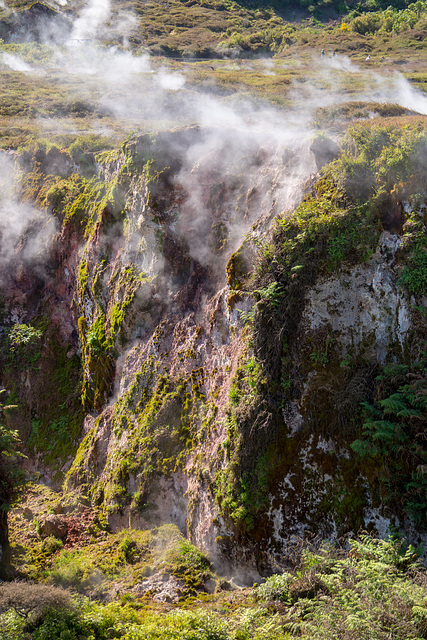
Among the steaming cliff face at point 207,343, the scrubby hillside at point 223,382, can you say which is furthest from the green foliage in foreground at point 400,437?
the steaming cliff face at point 207,343

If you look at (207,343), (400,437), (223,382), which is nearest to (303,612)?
(400,437)

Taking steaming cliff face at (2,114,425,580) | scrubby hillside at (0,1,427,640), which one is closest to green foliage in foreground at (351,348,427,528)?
scrubby hillside at (0,1,427,640)

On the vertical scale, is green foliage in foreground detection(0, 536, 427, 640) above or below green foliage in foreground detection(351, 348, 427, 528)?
below

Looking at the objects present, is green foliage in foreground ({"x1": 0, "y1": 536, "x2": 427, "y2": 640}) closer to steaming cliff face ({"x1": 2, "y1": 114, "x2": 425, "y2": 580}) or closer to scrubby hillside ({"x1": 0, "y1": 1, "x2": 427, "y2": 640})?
scrubby hillside ({"x1": 0, "y1": 1, "x2": 427, "y2": 640})

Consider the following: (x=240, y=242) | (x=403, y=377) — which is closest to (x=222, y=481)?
(x=403, y=377)

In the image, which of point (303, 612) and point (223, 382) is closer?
point (303, 612)

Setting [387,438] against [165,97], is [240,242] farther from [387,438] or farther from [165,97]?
[165,97]

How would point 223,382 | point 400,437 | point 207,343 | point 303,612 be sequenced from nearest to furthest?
point 303,612 → point 400,437 → point 223,382 → point 207,343

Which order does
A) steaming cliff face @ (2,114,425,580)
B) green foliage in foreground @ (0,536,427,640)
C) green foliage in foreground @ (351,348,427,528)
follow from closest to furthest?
green foliage in foreground @ (0,536,427,640)
green foliage in foreground @ (351,348,427,528)
steaming cliff face @ (2,114,425,580)

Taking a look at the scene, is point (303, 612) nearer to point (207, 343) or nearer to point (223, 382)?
point (223, 382)
